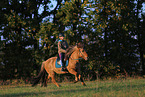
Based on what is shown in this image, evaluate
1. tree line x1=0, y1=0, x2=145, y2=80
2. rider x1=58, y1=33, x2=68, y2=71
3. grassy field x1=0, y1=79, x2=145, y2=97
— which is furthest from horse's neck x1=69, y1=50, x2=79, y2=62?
tree line x1=0, y1=0, x2=145, y2=80

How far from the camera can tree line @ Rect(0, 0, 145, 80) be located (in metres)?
19.6

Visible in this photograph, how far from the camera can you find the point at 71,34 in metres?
19.0

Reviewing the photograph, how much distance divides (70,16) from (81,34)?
1.86 metres

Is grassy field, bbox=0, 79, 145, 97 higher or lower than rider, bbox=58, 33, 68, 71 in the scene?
lower

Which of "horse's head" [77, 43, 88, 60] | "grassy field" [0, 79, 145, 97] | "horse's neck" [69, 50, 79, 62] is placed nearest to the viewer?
"grassy field" [0, 79, 145, 97]

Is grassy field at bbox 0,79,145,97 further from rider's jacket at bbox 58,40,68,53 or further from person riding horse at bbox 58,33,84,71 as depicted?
rider's jacket at bbox 58,40,68,53

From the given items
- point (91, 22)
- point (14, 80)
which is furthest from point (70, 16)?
point (14, 80)

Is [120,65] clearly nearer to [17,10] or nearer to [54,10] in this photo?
[54,10]

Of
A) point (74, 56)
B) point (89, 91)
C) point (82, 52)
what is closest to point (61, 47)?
point (74, 56)

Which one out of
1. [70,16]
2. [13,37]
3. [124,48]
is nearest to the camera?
[70,16]

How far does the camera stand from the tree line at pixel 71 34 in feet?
64.4

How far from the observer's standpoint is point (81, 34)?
20078mm

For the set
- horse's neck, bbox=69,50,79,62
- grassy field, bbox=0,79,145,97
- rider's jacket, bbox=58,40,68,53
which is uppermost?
rider's jacket, bbox=58,40,68,53

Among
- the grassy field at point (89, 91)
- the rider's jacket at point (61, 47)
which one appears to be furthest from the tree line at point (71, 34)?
the grassy field at point (89, 91)
